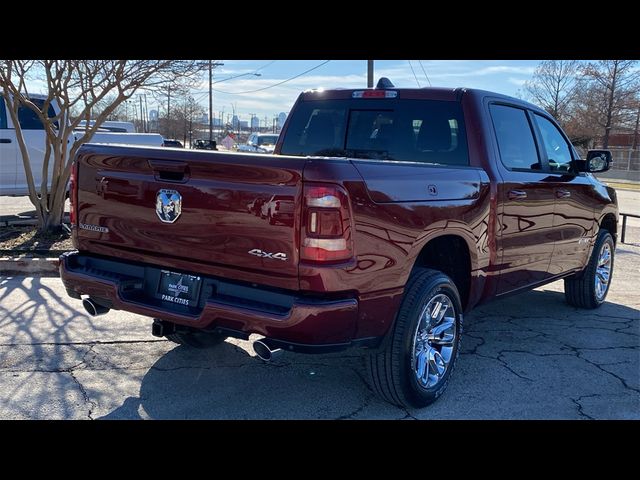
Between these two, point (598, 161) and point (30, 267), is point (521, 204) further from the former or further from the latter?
point (30, 267)

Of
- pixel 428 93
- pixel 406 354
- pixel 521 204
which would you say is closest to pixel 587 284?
pixel 521 204

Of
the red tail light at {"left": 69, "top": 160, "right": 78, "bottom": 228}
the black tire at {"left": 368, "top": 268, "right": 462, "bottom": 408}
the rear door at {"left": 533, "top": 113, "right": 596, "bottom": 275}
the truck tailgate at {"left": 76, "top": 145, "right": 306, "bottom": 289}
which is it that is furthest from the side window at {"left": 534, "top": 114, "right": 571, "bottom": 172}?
the red tail light at {"left": 69, "top": 160, "right": 78, "bottom": 228}

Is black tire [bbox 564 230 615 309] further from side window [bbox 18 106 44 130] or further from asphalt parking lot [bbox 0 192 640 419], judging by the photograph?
side window [bbox 18 106 44 130]

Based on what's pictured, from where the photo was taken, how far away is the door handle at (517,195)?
4411 millimetres

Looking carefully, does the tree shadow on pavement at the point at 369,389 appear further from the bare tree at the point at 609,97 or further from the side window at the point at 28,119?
the bare tree at the point at 609,97

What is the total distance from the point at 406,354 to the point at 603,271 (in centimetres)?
398

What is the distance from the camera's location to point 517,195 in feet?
14.7

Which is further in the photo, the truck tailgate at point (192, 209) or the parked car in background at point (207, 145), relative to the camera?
the parked car in background at point (207, 145)

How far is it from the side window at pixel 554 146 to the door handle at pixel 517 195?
969mm

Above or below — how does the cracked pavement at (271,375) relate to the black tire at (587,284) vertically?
below

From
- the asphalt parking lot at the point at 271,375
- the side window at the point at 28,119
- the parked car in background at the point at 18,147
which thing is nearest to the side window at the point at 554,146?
the asphalt parking lot at the point at 271,375

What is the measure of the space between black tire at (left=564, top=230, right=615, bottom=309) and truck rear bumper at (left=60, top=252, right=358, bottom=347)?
157 inches
